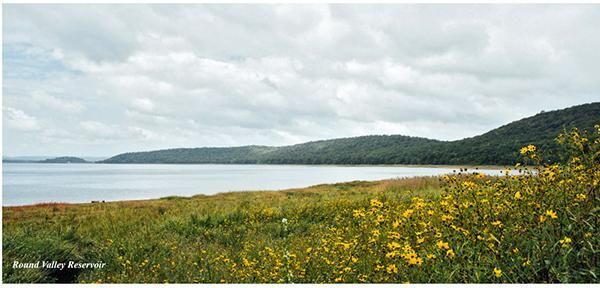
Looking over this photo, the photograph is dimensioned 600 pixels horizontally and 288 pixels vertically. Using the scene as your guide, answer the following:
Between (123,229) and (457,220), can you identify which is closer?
(457,220)

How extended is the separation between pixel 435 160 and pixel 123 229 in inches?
5473

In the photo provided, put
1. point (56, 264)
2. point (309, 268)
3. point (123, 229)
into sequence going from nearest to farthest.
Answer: point (309, 268) → point (56, 264) → point (123, 229)

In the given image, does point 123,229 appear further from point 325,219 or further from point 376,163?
point 376,163

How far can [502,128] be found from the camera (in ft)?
433

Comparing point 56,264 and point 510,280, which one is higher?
point 510,280

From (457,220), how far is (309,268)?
2236 mm

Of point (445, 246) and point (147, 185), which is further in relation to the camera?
point (147, 185)

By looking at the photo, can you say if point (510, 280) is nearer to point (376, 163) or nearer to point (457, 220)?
point (457, 220)

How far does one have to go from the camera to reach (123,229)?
37.7 ft

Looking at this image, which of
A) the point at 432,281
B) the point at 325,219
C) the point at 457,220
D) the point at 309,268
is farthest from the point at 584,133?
the point at 325,219

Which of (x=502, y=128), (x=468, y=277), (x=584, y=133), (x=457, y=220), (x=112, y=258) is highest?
(x=502, y=128)

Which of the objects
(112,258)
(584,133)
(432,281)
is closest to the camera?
(432,281)

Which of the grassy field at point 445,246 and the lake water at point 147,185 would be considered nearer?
the grassy field at point 445,246

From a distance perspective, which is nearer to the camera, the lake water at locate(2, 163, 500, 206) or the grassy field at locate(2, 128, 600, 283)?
the grassy field at locate(2, 128, 600, 283)
